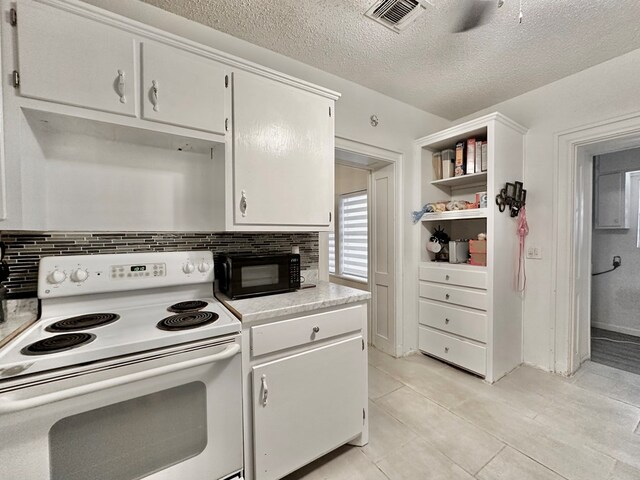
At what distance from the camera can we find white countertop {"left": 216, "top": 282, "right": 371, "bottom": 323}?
1.22 meters

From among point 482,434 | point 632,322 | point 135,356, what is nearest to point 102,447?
point 135,356

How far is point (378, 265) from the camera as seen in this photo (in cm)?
288

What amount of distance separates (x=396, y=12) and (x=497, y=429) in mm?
2554

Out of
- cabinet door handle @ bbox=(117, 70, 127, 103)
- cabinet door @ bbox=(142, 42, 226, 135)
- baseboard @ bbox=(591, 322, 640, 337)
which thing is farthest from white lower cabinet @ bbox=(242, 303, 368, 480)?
baseboard @ bbox=(591, 322, 640, 337)

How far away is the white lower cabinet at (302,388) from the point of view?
121 centimetres

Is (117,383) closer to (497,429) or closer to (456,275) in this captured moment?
(497,429)

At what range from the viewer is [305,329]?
1332 millimetres

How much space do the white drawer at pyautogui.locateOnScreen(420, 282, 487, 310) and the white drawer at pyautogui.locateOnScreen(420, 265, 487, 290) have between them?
51mm

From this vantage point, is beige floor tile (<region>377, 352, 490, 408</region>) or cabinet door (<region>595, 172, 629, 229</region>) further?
cabinet door (<region>595, 172, 629, 229</region>)

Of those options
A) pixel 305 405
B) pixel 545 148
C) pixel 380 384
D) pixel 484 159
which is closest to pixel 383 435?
pixel 380 384

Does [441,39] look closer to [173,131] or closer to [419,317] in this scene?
[173,131]

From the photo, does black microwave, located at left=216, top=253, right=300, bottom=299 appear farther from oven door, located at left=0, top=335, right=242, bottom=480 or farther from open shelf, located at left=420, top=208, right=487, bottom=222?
open shelf, located at left=420, top=208, right=487, bottom=222

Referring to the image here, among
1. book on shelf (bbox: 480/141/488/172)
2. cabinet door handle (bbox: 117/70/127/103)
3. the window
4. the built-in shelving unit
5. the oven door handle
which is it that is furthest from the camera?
the window

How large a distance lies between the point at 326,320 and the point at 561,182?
2.37 m
